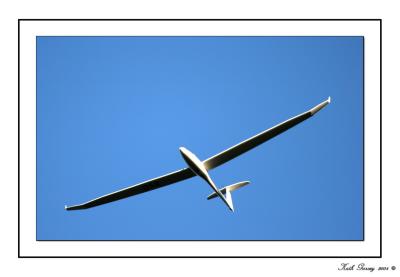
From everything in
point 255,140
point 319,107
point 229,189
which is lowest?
point 229,189

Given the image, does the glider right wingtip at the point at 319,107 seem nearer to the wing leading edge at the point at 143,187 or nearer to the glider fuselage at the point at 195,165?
the glider fuselage at the point at 195,165

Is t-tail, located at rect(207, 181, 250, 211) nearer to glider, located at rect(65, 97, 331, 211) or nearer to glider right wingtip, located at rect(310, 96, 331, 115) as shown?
glider, located at rect(65, 97, 331, 211)

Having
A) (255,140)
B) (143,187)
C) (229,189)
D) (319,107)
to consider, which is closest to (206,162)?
(255,140)

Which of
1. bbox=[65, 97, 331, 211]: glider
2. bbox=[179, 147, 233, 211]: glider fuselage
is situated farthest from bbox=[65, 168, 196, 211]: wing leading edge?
bbox=[179, 147, 233, 211]: glider fuselage

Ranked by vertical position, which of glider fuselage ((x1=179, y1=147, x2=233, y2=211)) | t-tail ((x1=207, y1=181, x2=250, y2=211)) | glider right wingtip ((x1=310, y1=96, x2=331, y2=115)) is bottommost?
t-tail ((x1=207, y1=181, x2=250, y2=211))

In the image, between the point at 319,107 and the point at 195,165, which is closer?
the point at 319,107

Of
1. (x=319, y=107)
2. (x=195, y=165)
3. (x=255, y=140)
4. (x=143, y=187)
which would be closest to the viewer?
(x=319, y=107)

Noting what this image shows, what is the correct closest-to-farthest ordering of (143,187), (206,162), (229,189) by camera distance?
(206,162)
(143,187)
(229,189)

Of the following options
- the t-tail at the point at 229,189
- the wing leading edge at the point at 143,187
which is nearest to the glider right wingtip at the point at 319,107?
the wing leading edge at the point at 143,187

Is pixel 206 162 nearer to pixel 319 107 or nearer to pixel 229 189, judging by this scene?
pixel 319 107

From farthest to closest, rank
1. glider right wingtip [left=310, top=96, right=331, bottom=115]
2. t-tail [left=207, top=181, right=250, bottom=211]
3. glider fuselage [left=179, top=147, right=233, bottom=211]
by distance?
t-tail [left=207, top=181, right=250, bottom=211]
glider fuselage [left=179, top=147, right=233, bottom=211]
glider right wingtip [left=310, top=96, right=331, bottom=115]

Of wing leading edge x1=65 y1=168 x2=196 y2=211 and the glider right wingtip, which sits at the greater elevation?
the glider right wingtip

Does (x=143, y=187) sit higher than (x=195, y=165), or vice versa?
(x=195, y=165)
